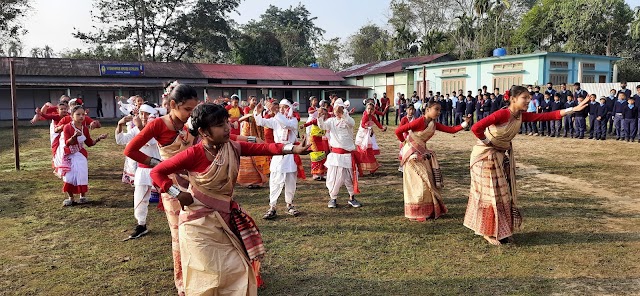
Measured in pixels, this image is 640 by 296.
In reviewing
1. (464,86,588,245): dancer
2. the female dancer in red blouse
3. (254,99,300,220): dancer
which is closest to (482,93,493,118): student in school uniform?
(254,99,300,220): dancer

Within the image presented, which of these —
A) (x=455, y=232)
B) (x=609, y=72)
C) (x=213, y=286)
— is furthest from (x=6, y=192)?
(x=609, y=72)

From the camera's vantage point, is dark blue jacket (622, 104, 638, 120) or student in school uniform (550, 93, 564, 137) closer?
dark blue jacket (622, 104, 638, 120)

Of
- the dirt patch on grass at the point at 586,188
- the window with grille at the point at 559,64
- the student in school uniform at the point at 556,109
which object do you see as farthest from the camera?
the window with grille at the point at 559,64

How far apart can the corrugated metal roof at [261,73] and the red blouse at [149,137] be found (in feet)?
106

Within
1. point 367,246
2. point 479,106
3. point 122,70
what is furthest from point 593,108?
point 122,70

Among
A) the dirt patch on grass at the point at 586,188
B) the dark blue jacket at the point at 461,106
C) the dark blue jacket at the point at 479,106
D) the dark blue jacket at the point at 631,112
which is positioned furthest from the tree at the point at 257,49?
the dirt patch on grass at the point at 586,188

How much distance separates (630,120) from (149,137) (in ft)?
51.3

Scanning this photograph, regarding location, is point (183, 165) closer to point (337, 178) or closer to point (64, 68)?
point (337, 178)

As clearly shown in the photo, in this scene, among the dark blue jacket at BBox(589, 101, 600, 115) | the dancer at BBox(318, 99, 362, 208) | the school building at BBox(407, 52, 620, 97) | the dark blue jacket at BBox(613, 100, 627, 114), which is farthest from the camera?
the school building at BBox(407, 52, 620, 97)

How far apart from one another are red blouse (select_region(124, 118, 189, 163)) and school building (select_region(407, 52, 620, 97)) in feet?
66.9

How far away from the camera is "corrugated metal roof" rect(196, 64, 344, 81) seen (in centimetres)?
3626

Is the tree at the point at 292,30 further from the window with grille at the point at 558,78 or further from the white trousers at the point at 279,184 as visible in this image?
the white trousers at the point at 279,184

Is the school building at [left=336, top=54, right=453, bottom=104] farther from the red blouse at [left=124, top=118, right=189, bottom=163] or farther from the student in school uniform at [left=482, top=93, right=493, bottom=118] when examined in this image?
the red blouse at [left=124, top=118, right=189, bottom=163]

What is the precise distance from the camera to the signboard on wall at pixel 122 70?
31469 millimetres
